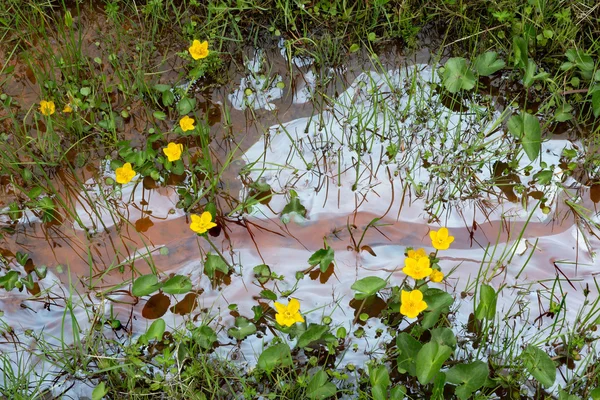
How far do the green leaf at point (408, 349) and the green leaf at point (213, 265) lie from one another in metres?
0.63

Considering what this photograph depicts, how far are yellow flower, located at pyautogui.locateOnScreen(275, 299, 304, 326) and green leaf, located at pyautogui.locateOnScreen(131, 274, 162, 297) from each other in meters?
0.43

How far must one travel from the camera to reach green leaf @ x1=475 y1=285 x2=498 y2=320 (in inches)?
67.3

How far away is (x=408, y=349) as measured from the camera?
1692mm

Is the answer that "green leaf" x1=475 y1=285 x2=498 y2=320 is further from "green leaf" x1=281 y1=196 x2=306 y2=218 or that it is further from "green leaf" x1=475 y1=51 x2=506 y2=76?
"green leaf" x1=475 y1=51 x2=506 y2=76

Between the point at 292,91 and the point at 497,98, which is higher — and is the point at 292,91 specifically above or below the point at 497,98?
above

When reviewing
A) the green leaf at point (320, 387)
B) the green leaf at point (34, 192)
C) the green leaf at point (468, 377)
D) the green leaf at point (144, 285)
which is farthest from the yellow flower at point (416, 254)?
the green leaf at point (34, 192)

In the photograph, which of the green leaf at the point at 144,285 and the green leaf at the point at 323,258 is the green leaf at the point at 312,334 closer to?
the green leaf at the point at 323,258

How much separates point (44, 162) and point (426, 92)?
152 cm

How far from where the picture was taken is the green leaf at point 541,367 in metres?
1.64

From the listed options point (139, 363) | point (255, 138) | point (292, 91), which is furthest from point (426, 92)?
point (139, 363)

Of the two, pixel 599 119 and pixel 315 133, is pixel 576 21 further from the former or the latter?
pixel 315 133

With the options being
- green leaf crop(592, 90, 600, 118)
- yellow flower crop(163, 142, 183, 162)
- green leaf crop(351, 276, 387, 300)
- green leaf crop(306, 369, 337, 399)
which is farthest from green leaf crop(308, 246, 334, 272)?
green leaf crop(592, 90, 600, 118)

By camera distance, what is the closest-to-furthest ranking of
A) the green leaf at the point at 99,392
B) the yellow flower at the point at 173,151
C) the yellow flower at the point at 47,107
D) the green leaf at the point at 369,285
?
the green leaf at the point at 99,392 < the green leaf at the point at 369,285 < the yellow flower at the point at 173,151 < the yellow flower at the point at 47,107

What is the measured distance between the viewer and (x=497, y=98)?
2311mm
